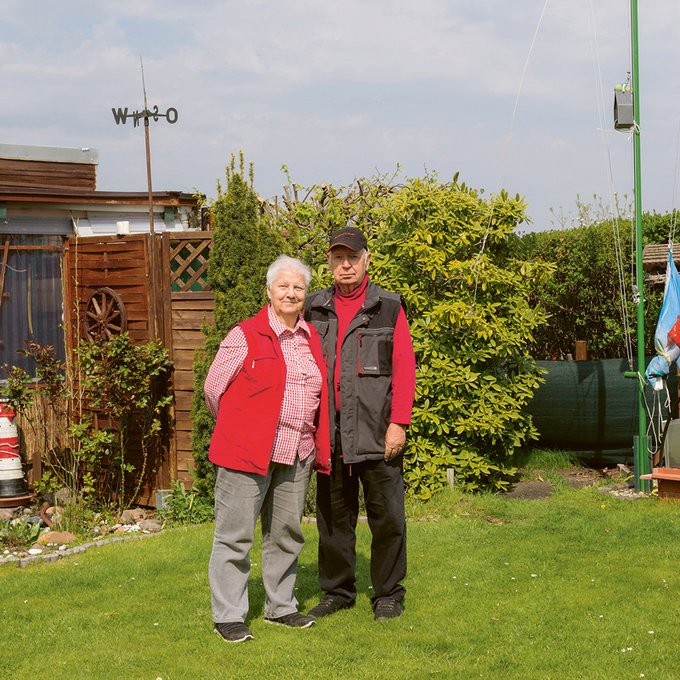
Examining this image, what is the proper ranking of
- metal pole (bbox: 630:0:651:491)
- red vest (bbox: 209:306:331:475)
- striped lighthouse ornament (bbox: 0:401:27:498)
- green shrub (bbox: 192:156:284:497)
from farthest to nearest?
striped lighthouse ornament (bbox: 0:401:27:498), metal pole (bbox: 630:0:651:491), green shrub (bbox: 192:156:284:497), red vest (bbox: 209:306:331:475)

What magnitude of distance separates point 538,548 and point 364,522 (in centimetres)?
142

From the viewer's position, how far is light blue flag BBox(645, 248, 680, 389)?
8.16m

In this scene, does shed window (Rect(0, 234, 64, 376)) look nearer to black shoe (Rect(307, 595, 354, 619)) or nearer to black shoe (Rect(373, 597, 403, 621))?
black shoe (Rect(307, 595, 354, 619))

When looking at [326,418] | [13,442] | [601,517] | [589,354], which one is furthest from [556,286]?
[326,418]

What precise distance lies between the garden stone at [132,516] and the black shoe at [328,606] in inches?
141

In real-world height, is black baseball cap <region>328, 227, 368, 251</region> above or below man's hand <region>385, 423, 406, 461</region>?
above

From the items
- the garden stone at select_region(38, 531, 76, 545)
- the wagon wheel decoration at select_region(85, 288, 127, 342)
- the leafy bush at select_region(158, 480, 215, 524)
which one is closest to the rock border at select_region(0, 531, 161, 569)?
the garden stone at select_region(38, 531, 76, 545)

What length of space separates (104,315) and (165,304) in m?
0.74

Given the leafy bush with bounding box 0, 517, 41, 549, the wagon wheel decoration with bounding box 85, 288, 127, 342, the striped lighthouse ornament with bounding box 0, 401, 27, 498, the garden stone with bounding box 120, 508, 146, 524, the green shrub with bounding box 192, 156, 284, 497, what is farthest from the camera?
the wagon wheel decoration with bounding box 85, 288, 127, 342

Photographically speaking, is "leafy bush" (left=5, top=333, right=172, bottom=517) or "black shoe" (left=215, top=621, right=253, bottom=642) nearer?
"black shoe" (left=215, top=621, right=253, bottom=642)

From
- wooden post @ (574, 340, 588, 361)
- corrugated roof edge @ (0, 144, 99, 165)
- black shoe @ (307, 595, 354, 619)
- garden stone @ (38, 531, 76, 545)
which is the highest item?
corrugated roof edge @ (0, 144, 99, 165)

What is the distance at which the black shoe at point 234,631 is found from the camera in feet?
15.7

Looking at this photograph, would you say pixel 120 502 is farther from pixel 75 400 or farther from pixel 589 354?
pixel 589 354

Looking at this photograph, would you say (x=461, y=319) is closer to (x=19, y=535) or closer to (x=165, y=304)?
(x=165, y=304)
